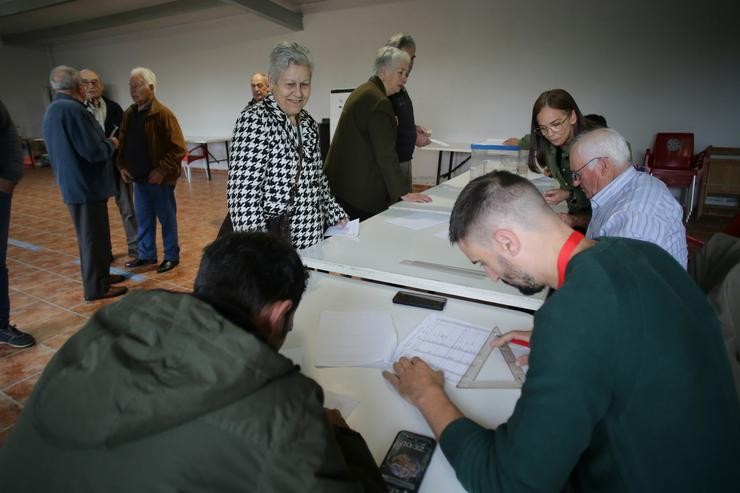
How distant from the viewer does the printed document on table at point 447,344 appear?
41.3 inches

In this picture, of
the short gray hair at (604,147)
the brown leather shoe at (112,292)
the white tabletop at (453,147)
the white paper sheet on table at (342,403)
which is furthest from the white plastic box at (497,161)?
the brown leather shoe at (112,292)

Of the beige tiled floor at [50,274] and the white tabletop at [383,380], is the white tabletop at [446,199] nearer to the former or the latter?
the white tabletop at [383,380]

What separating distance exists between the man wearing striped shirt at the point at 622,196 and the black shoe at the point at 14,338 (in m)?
2.89

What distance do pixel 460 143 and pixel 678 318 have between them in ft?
20.2

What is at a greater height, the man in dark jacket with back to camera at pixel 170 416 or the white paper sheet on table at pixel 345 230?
the man in dark jacket with back to camera at pixel 170 416

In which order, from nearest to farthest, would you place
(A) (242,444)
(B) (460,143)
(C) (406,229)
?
(A) (242,444), (C) (406,229), (B) (460,143)

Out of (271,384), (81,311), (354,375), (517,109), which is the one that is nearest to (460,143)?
(517,109)

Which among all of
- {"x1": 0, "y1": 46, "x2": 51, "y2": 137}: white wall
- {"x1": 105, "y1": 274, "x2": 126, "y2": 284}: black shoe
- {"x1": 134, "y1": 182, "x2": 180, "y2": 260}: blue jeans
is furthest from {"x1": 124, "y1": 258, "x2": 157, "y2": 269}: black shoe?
{"x1": 0, "y1": 46, "x2": 51, "y2": 137}: white wall

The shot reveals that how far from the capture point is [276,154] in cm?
166

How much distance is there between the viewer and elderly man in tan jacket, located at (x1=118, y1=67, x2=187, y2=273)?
3.28 metres

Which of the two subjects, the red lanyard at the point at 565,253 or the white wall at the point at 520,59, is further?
the white wall at the point at 520,59

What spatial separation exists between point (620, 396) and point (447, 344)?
54 cm

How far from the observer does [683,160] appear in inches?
198

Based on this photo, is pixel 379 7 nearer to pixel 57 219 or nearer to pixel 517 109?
pixel 517 109
